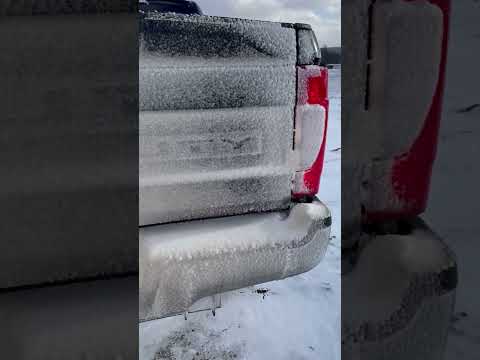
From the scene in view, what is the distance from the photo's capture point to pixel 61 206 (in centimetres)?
69

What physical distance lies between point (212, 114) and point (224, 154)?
5.8 inches

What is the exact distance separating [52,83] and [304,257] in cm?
111

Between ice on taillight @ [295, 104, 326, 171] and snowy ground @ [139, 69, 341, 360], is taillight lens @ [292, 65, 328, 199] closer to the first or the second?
ice on taillight @ [295, 104, 326, 171]

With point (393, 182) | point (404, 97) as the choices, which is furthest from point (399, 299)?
point (404, 97)

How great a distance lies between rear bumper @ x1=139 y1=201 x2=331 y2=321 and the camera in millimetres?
1305

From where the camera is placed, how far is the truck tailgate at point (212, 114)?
133 centimetres

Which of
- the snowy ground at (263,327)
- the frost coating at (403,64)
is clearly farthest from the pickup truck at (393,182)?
the snowy ground at (263,327)

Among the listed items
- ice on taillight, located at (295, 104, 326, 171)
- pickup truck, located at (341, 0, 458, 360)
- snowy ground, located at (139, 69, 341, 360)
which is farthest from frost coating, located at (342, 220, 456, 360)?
snowy ground, located at (139, 69, 341, 360)

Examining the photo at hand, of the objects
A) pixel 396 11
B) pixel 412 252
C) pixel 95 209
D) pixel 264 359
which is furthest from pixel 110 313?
pixel 264 359

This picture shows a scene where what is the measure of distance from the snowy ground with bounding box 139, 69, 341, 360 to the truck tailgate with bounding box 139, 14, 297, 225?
0.38 m

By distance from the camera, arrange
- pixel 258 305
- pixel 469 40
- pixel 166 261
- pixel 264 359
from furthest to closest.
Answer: pixel 258 305 < pixel 264 359 < pixel 166 261 < pixel 469 40

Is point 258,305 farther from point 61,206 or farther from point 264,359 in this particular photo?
point 61,206

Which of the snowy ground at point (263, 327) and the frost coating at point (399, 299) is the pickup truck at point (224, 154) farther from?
the frost coating at point (399, 299)

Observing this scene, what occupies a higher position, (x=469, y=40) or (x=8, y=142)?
(x=469, y=40)
